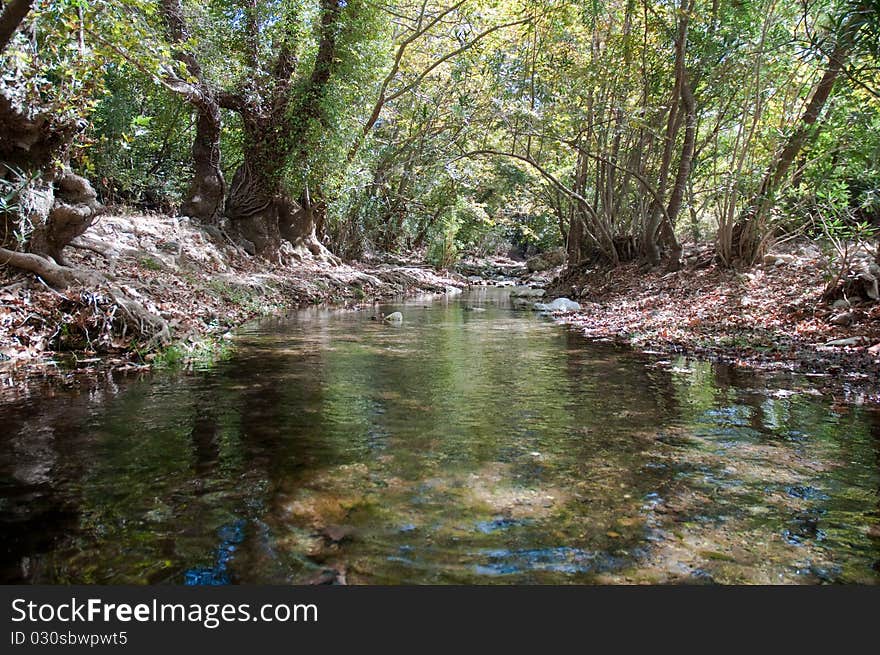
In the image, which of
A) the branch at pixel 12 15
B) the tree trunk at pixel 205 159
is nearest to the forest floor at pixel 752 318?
the branch at pixel 12 15

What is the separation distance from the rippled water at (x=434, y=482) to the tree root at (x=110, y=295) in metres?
1.21

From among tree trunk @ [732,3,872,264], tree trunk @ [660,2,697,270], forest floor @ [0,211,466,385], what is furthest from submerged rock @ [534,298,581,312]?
forest floor @ [0,211,466,385]

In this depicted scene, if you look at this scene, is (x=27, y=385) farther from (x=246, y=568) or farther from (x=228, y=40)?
(x=228, y=40)

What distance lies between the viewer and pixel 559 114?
1330 centimetres

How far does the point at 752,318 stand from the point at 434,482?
6.74m

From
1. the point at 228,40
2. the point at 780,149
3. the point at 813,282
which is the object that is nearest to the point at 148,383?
the point at 813,282

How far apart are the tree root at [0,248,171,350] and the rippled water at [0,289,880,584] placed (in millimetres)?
1207

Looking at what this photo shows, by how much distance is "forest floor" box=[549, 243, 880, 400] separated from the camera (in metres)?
5.80

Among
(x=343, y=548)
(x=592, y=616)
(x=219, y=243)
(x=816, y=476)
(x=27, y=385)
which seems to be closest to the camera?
(x=592, y=616)

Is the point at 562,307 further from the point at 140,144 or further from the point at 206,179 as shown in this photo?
the point at 140,144

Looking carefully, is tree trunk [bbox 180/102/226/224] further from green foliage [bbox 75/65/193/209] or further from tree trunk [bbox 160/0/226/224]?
green foliage [bbox 75/65/193/209]

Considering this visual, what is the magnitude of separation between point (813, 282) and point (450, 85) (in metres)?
11.5

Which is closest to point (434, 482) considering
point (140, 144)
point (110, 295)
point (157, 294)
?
point (110, 295)

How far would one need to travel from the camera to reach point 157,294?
8125mm
